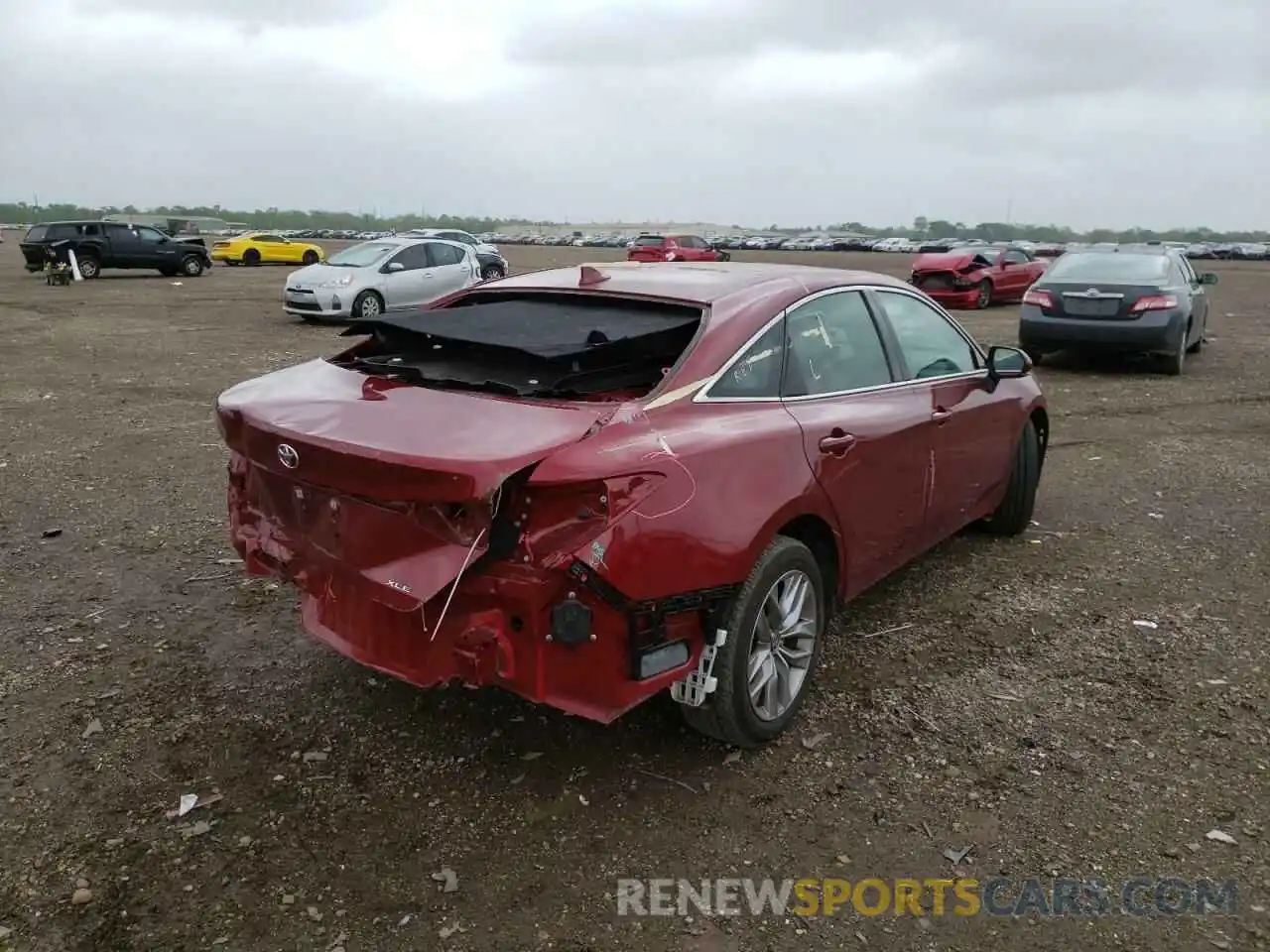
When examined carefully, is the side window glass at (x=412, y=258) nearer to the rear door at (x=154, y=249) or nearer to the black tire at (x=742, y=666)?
the rear door at (x=154, y=249)

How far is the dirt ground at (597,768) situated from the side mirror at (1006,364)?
104 centimetres

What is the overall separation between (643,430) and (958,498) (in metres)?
2.41

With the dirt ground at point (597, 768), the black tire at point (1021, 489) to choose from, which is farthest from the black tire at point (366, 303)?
the black tire at point (1021, 489)

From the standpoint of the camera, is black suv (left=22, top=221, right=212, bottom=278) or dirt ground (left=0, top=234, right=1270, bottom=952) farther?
black suv (left=22, top=221, right=212, bottom=278)

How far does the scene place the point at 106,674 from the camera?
3.92 m

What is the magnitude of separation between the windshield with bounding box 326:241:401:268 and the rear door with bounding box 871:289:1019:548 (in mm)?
14261

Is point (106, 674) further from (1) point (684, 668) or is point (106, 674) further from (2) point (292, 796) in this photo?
(1) point (684, 668)

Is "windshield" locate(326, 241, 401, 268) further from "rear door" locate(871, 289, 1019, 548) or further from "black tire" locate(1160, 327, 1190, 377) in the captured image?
"rear door" locate(871, 289, 1019, 548)

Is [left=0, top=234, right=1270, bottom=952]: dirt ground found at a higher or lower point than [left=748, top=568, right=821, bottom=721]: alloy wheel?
lower

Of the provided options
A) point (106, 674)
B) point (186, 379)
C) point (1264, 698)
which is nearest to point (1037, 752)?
point (1264, 698)

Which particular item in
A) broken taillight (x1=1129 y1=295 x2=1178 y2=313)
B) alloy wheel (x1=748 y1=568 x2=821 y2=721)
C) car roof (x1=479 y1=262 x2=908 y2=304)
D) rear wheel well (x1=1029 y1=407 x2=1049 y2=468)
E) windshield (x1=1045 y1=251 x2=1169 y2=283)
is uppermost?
car roof (x1=479 y1=262 x2=908 y2=304)

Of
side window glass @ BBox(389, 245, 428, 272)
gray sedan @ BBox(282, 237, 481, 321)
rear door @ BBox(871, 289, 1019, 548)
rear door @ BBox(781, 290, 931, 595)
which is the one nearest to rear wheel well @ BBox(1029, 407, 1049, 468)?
rear door @ BBox(871, 289, 1019, 548)

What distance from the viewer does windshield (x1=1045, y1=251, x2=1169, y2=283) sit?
11.5 metres

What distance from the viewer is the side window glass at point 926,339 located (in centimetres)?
446
